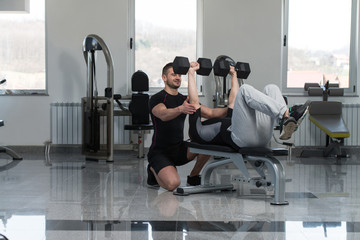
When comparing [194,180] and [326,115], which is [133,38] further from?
[194,180]

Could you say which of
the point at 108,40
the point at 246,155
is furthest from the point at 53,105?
the point at 246,155

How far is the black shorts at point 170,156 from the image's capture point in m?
4.09

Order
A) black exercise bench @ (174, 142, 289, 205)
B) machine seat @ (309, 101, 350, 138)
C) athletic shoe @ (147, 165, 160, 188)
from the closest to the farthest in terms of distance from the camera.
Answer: black exercise bench @ (174, 142, 289, 205) < athletic shoe @ (147, 165, 160, 188) < machine seat @ (309, 101, 350, 138)

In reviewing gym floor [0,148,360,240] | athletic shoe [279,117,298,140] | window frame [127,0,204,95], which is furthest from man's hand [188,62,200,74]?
window frame [127,0,204,95]

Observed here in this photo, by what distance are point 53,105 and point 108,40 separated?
115 cm

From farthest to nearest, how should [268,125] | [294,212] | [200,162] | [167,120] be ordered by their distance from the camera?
[200,162]
[167,120]
[268,125]
[294,212]

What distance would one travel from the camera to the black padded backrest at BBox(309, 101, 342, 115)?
6.62 metres

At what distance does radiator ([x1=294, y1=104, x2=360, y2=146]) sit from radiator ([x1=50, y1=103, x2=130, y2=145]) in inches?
92.4

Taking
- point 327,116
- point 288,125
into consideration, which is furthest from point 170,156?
point 327,116

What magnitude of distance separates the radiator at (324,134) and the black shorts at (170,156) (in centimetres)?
311

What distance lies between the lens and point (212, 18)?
682 centimetres

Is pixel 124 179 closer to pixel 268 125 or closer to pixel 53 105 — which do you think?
pixel 268 125

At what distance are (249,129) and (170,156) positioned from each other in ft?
2.89

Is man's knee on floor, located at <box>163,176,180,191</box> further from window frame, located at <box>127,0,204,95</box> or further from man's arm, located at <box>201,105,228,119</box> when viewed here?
window frame, located at <box>127,0,204,95</box>
